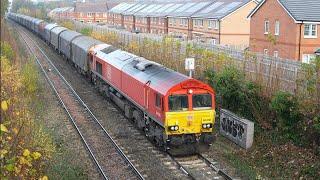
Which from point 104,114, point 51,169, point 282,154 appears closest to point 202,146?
point 282,154

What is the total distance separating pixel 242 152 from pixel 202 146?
1675 mm

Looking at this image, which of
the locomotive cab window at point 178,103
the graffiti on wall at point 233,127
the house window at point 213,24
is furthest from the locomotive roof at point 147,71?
the house window at point 213,24

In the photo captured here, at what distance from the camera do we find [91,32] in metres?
54.1

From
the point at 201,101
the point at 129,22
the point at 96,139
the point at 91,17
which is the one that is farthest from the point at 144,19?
the point at 201,101

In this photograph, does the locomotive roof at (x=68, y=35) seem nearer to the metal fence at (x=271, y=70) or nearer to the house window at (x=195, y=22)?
the house window at (x=195, y=22)

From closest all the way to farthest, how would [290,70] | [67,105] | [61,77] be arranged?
1. [290,70]
2. [67,105]
3. [61,77]

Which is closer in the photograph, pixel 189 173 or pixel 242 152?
pixel 189 173

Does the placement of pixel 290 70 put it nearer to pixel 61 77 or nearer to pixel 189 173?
pixel 189 173

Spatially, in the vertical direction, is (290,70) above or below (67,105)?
above

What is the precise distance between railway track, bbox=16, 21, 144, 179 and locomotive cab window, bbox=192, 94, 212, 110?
10.7 ft

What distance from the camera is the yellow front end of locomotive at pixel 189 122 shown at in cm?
1562

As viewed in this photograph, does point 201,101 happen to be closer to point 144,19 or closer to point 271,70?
point 271,70

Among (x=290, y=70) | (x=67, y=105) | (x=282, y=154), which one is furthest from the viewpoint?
(x=67, y=105)

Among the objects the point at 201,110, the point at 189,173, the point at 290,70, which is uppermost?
the point at 290,70
